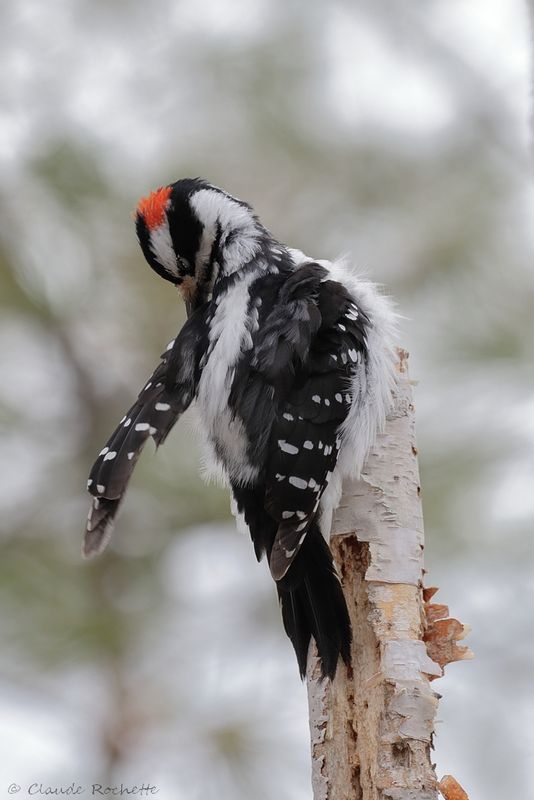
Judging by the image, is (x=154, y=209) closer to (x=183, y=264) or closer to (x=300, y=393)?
(x=183, y=264)

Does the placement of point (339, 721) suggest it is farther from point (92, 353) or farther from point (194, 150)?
point (194, 150)

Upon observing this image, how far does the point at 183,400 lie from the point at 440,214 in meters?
1.62

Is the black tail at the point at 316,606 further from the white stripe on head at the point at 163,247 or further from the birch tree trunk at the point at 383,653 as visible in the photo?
the white stripe on head at the point at 163,247

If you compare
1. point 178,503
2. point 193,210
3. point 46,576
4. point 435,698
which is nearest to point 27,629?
point 46,576

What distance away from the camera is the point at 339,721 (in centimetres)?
193

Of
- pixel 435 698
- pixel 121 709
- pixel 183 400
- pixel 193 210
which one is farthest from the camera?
pixel 121 709

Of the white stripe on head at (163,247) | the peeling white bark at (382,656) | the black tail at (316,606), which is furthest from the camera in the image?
the white stripe on head at (163,247)

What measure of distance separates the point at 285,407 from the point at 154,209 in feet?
2.34

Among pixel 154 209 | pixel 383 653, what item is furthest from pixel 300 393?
pixel 154 209

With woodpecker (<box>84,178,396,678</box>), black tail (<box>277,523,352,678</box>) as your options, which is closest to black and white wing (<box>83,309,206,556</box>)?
woodpecker (<box>84,178,396,678</box>)

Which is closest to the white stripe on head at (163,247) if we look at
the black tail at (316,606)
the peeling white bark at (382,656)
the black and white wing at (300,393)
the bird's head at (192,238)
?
the bird's head at (192,238)

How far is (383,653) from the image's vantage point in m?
1.93

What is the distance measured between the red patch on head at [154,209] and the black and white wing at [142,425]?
25cm

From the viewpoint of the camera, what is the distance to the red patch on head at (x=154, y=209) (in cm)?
248
